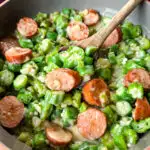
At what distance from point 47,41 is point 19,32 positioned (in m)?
0.37

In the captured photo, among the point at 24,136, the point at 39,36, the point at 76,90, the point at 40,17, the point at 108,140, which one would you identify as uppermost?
the point at 40,17

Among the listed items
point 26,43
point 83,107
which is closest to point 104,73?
point 83,107

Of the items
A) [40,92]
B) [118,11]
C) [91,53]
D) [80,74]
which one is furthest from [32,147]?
[118,11]

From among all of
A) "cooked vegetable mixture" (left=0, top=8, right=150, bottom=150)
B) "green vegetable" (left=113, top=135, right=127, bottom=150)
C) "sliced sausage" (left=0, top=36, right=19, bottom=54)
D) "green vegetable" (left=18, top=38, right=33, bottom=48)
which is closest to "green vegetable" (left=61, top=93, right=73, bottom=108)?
"cooked vegetable mixture" (left=0, top=8, right=150, bottom=150)

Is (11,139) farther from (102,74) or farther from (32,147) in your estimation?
(102,74)

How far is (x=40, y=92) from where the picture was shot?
3.29 metres

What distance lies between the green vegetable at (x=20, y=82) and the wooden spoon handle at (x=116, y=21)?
0.72 metres

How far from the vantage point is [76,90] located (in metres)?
3.26

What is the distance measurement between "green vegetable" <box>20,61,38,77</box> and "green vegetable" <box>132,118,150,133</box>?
38.0 inches

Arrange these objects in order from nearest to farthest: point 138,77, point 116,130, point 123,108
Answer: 1. point 116,130
2. point 123,108
3. point 138,77

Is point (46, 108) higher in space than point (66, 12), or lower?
lower

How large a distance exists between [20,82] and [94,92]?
0.63 metres

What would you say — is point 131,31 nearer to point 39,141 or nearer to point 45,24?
point 45,24

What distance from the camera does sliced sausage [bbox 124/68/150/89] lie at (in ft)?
10.8
